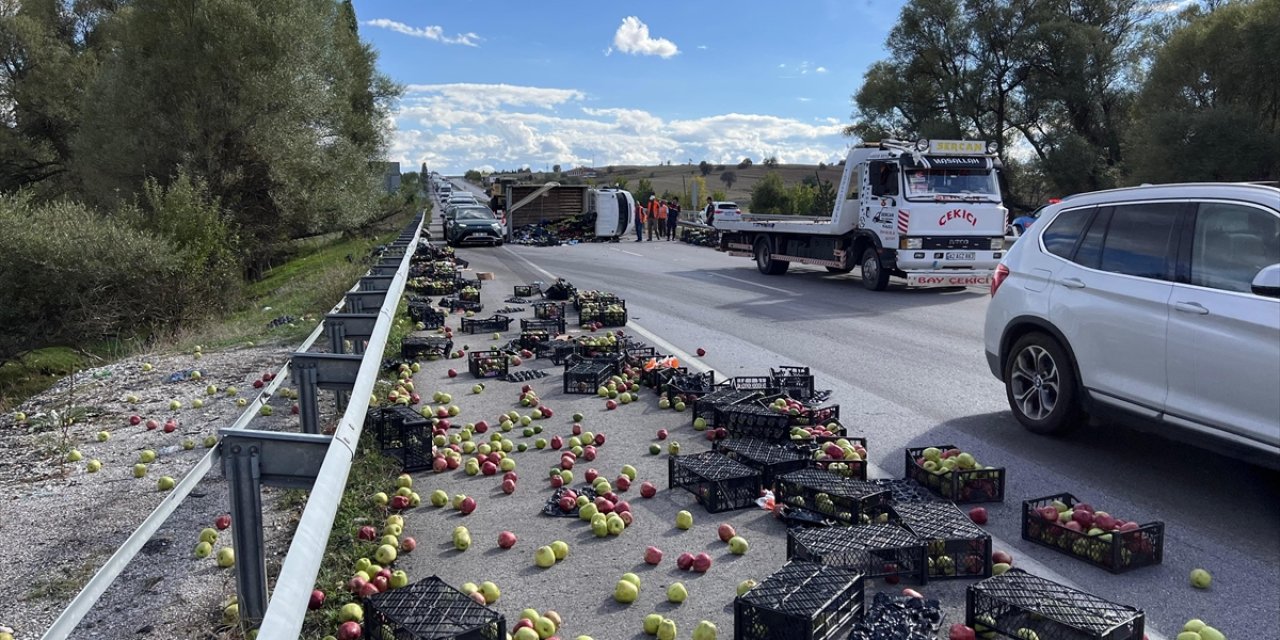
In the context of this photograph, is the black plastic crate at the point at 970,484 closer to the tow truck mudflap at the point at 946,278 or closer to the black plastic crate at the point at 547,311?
the black plastic crate at the point at 547,311

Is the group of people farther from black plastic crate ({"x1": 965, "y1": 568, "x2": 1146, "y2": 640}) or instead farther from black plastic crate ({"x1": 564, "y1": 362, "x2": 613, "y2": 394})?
black plastic crate ({"x1": 965, "y1": 568, "x2": 1146, "y2": 640})

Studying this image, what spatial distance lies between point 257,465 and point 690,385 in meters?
5.42

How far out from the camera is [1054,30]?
40375 mm

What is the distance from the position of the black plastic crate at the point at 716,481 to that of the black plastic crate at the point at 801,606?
4.92 feet

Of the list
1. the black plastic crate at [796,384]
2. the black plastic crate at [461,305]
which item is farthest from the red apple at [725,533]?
the black plastic crate at [461,305]

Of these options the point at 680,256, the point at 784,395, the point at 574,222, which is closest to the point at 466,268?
the point at 680,256

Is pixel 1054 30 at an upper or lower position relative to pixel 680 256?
upper

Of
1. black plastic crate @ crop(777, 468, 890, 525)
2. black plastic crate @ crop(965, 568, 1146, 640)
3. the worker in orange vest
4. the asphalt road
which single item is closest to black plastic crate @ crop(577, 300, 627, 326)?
the asphalt road

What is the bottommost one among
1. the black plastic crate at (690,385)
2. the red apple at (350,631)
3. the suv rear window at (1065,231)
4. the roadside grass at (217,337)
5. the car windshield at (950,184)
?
the roadside grass at (217,337)

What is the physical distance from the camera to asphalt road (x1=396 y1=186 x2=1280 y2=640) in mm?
4375

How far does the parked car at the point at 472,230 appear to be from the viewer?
1374 inches

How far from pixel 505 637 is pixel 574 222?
36456 mm

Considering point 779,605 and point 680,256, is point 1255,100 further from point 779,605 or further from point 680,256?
point 779,605

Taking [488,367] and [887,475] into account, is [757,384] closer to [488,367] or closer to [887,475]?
[887,475]
